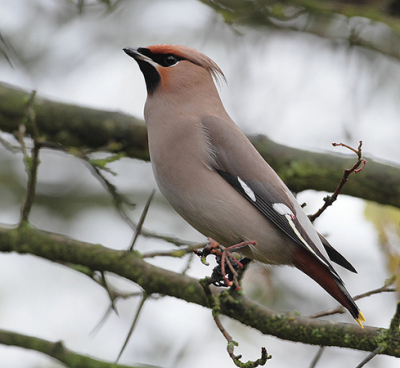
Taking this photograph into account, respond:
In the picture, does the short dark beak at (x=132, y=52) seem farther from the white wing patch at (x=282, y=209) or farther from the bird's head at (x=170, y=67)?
the white wing patch at (x=282, y=209)

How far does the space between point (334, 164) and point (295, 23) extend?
1.88 metres

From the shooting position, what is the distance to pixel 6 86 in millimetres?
4699

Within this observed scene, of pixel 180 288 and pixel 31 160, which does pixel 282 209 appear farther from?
pixel 31 160

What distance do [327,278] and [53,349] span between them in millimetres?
1691

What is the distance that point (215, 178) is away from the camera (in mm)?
3168

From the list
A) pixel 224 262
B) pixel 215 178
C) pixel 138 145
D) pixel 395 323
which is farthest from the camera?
pixel 138 145

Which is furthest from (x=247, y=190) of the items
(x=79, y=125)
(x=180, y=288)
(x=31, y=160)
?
(x=79, y=125)

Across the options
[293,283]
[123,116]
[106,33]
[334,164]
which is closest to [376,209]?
[334,164]

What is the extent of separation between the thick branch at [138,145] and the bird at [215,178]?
915mm

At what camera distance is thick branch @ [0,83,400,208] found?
4234 mm

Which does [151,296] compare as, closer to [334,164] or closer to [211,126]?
[211,126]

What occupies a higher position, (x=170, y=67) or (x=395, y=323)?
(x=170, y=67)

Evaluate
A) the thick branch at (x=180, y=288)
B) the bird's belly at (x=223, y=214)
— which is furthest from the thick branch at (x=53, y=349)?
the bird's belly at (x=223, y=214)

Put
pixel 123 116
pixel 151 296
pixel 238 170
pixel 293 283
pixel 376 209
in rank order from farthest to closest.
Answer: pixel 293 283 → pixel 123 116 → pixel 376 209 → pixel 151 296 → pixel 238 170
